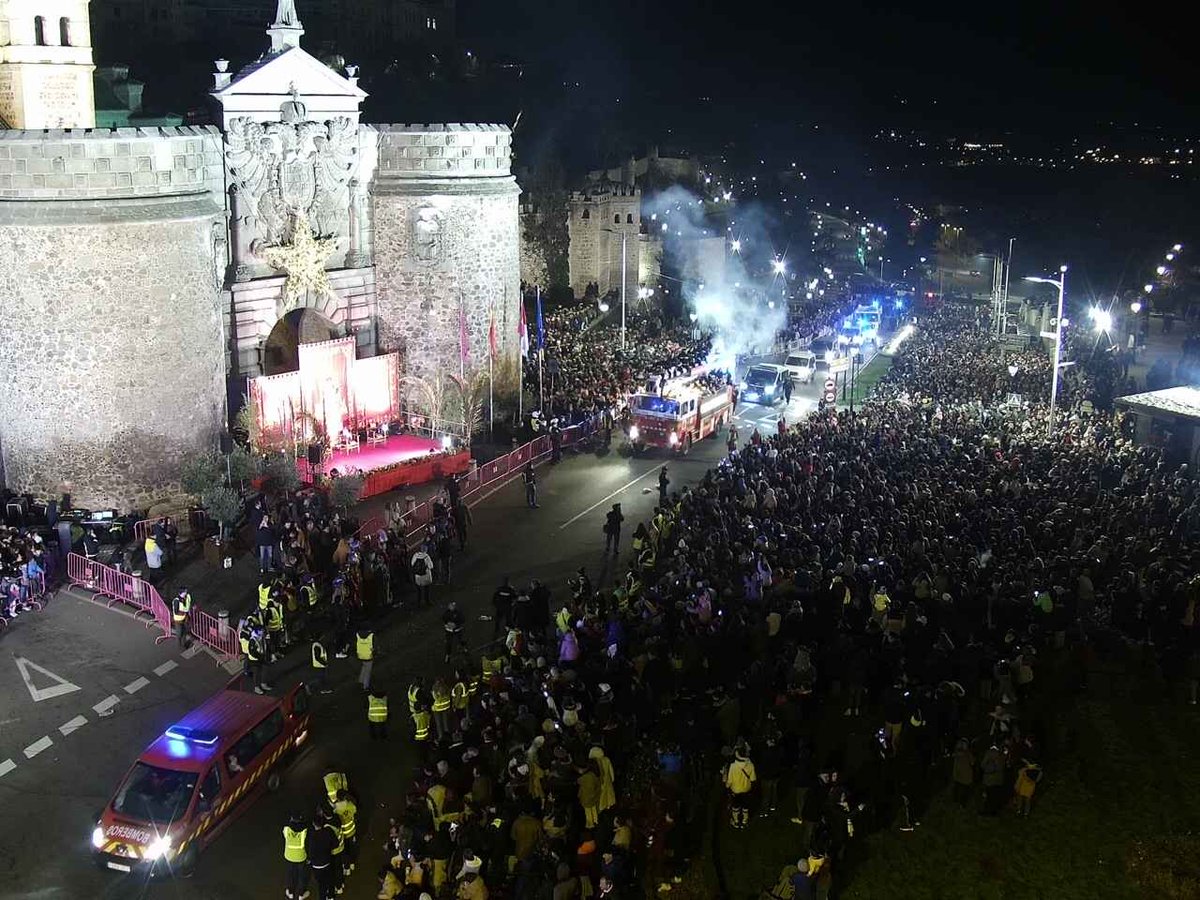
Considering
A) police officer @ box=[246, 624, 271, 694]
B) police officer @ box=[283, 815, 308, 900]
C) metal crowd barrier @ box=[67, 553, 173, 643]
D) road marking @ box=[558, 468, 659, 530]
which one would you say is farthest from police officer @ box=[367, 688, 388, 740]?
road marking @ box=[558, 468, 659, 530]

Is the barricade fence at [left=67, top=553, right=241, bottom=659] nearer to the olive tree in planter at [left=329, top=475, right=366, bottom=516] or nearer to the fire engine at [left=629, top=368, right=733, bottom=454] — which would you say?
the olive tree in planter at [left=329, top=475, right=366, bottom=516]

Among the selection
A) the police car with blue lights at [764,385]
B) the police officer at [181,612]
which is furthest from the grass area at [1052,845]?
the police car with blue lights at [764,385]

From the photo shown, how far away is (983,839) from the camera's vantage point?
45.3ft

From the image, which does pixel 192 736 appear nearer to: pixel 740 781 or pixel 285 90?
pixel 740 781

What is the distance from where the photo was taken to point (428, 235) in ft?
104

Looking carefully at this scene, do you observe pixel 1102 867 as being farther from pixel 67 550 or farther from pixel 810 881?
pixel 67 550

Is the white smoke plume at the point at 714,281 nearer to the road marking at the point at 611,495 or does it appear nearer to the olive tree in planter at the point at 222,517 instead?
the road marking at the point at 611,495

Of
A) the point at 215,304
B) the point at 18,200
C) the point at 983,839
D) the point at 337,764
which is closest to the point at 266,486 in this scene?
the point at 215,304

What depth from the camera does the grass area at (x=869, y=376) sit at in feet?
137

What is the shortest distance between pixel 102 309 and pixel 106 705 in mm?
9846

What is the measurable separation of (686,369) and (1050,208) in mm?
99950

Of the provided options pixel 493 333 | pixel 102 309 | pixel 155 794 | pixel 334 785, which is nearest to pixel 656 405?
pixel 493 333

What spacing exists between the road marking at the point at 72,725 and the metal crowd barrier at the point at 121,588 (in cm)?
276

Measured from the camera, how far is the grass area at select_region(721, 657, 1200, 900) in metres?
13.2
